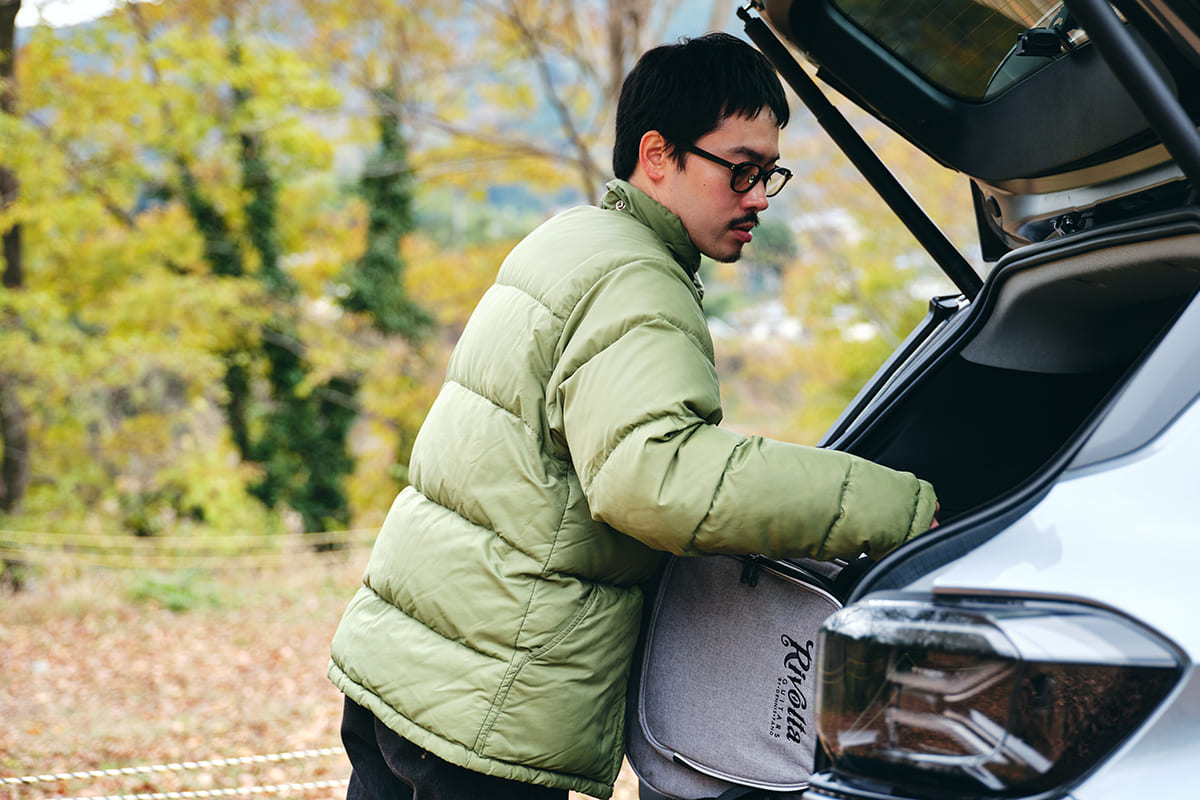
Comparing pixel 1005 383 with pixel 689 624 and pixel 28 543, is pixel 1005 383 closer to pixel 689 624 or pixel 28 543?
pixel 689 624

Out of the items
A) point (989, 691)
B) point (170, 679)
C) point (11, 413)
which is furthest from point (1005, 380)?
point (11, 413)

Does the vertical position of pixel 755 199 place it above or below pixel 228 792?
above

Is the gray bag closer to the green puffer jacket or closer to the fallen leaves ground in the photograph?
the green puffer jacket

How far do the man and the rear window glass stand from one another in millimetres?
329

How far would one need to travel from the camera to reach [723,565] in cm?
193

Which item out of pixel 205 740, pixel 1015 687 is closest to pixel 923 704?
pixel 1015 687

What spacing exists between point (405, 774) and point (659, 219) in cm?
112

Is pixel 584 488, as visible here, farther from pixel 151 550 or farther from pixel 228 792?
pixel 151 550

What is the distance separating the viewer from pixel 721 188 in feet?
6.38

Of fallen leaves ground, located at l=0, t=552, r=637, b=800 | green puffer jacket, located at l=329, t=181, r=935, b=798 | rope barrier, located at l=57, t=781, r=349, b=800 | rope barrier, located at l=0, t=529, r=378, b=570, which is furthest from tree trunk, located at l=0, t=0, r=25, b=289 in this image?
green puffer jacket, located at l=329, t=181, r=935, b=798

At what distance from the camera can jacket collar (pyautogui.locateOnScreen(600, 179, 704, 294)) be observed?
1.94m

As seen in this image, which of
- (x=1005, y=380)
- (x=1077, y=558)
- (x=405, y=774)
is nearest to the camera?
(x=1077, y=558)

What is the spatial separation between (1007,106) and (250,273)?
60.5 feet

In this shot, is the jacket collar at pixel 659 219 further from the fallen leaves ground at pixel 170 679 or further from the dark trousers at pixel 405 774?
the fallen leaves ground at pixel 170 679
